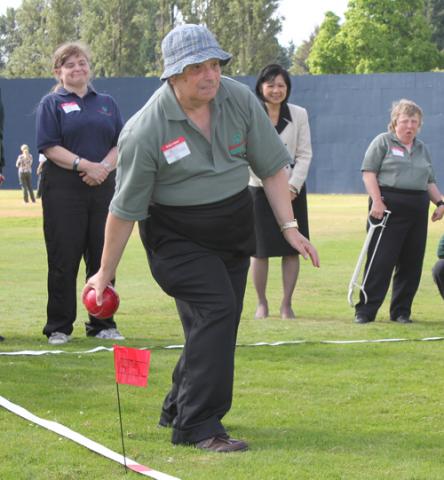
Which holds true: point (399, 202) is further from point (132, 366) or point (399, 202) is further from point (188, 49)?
point (132, 366)

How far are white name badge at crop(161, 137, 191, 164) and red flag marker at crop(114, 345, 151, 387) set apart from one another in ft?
2.72

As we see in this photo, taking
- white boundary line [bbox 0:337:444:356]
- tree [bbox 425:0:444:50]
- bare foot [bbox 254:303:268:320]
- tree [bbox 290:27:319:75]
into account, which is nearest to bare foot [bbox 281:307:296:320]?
bare foot [bbox 254:303:268:320]

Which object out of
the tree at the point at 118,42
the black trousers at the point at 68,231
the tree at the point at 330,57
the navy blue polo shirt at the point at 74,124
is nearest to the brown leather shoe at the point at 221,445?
the black trousers at the point at 68,231

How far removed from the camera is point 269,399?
6242mm

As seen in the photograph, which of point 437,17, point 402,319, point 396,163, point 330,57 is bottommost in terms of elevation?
point 402,319

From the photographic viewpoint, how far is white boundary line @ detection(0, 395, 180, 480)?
15.5 feet

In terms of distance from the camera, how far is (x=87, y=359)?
7426 millimetres

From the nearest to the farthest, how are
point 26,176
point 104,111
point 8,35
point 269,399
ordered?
point 269,399, point 104,111, point 26,176, point 8,35

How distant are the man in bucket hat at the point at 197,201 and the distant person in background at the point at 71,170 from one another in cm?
281

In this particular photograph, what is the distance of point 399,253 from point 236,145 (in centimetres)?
459

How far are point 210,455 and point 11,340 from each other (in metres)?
3.54

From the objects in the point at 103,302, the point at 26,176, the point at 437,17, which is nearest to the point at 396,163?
the point at 103,302

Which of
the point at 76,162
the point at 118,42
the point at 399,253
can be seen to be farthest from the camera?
the point at 118,42

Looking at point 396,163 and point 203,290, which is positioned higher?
point 396,163
